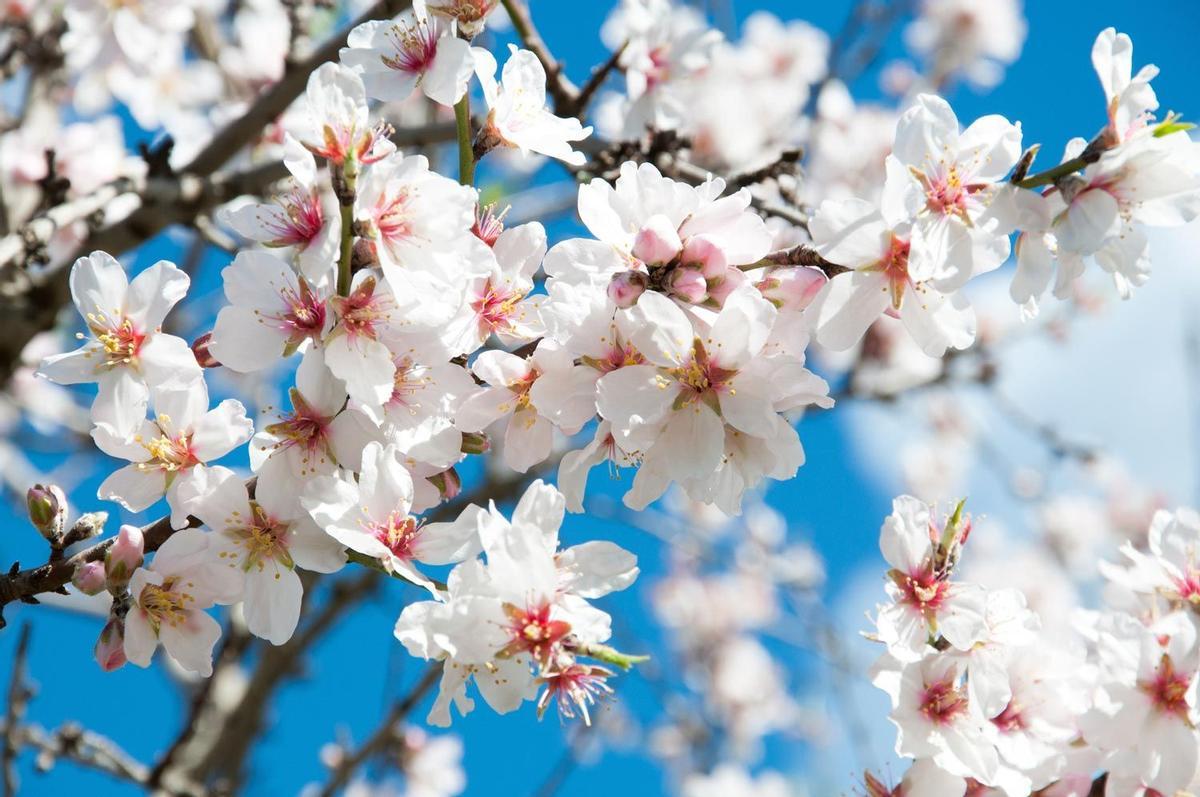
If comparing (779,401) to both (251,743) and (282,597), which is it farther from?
(251,743)

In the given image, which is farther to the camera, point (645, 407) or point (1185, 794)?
point (1185, 794)

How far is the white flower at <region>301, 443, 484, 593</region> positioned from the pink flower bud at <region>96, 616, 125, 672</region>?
33cm

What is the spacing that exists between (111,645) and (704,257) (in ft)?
3.08

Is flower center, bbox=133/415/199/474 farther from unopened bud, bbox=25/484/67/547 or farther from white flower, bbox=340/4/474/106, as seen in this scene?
white flower, bbox=340/4/474/106

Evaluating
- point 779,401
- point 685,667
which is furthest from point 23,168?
point 685,667

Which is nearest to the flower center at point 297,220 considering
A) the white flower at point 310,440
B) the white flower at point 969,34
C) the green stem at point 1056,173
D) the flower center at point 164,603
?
the white flower at point 310,440

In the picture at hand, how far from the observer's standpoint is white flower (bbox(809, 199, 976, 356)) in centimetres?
125

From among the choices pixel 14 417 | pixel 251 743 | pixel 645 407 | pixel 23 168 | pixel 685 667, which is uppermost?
pixel 645 407

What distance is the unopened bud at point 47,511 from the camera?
1.33 metres

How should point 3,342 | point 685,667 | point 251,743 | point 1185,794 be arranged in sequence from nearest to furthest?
Answer: 1. point 1185,794
2. point 3,342
3. point 251,743
4. point 685,667

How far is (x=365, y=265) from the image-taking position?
124 centimetres

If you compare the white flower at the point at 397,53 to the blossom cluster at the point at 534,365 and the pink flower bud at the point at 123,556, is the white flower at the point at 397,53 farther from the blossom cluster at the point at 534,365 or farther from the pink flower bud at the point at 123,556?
the pink flower bud at the point at 123,556

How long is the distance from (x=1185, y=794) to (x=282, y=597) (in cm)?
144

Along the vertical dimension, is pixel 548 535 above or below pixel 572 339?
below
